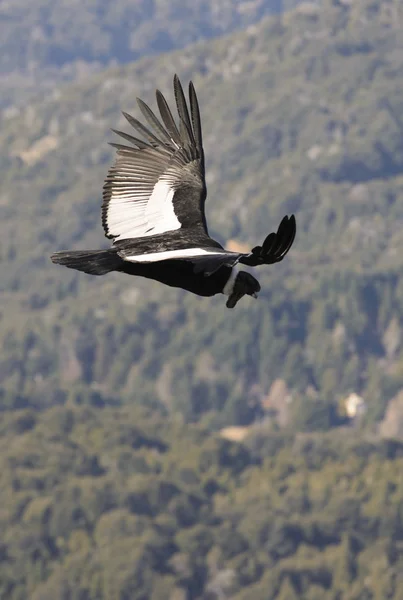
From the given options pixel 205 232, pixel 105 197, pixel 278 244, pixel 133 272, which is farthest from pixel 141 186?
pixel 278 244

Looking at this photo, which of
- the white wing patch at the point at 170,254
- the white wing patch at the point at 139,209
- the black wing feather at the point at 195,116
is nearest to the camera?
the white wing patch at the point at 170,254

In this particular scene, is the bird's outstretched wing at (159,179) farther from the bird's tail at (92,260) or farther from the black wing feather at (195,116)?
the bird's tail at (92,260)

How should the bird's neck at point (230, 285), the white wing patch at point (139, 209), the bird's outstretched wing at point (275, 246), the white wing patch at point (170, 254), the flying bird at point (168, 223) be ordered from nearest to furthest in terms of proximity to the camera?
1. the bird's outstretched wing at point (275, 246)
2. the flying bird at point (168, 223)
3. the white wing patch at point (170, 254)
4. the bird's neck at point (230, 285)
5. the white wing patch at point (139, 209)

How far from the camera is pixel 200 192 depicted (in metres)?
22.8

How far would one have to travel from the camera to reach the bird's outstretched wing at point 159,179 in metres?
21.0

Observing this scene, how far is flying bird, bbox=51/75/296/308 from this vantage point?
17219 millimetres

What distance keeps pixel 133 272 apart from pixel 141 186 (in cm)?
468

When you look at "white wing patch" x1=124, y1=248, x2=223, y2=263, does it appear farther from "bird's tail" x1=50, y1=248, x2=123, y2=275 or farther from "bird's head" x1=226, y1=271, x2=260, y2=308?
"bird's head" x1=226, y1=271, x2=260, y2=308

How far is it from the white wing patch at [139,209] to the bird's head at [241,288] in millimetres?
2751

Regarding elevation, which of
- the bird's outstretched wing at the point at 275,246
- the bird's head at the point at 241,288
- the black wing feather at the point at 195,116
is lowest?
the bird's head at the point at 241,288

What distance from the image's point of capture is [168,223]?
21.0 metres

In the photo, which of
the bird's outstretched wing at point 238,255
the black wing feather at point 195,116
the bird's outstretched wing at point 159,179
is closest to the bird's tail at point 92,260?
the bird's outstretched wing at point 238,255

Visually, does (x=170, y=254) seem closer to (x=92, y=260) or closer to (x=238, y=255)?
(x=238, y=255)

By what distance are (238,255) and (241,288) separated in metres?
0.81
